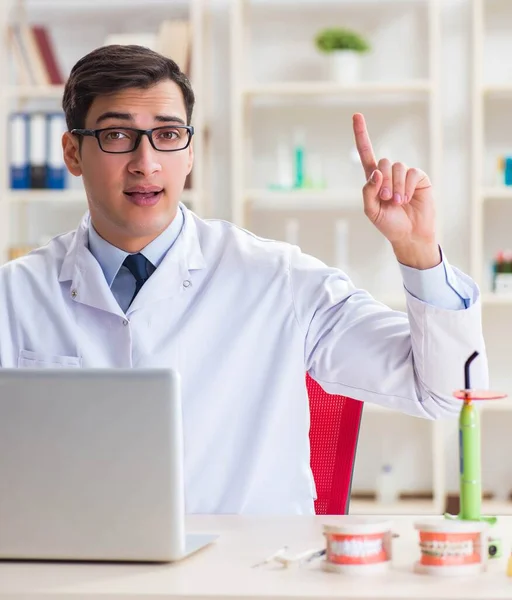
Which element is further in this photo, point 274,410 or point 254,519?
point 274,410

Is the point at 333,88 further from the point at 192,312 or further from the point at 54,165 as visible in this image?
the point at 192,312

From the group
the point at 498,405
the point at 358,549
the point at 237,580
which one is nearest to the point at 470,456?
the point at 358,549

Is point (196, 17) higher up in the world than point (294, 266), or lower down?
higher up

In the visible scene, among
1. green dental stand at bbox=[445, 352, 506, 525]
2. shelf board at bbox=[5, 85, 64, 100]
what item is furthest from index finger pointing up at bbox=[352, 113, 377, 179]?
shelf board at bbox=[5, 85, 64, 100]

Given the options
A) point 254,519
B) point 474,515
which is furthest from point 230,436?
Result: point 474,515

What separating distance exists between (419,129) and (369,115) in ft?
0.67

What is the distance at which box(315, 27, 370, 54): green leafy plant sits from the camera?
3.90 metres

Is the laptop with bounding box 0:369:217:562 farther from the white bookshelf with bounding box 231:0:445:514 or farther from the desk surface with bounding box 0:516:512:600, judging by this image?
the white bookshelf with bounding box 231:0:445:514

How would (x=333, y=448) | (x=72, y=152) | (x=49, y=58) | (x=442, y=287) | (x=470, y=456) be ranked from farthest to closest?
(x=49, y=58) → (x=72, y=152) → (x=333, y=448) → (x=442, y=287) → (x=470, y=456)

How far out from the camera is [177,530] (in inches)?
45.6

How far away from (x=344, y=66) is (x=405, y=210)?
7.97 feet

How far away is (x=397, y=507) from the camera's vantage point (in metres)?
3.90

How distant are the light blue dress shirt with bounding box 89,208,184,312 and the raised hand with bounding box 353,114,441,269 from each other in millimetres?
423

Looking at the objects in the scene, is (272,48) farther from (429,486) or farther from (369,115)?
(429,486)
